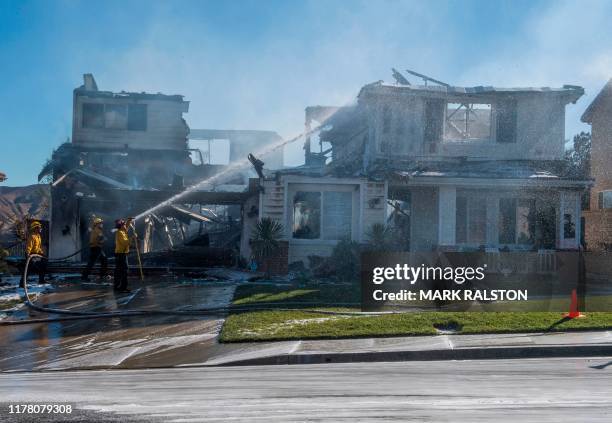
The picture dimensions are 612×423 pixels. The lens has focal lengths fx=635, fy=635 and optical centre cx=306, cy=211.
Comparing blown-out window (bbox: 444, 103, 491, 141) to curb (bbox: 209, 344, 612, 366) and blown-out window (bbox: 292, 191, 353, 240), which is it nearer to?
blown-out window (bbox: 292, 191, 353, 240)

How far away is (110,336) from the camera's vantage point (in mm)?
10008

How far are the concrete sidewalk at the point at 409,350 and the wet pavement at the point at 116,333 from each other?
0.58m

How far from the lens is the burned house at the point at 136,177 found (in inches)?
797

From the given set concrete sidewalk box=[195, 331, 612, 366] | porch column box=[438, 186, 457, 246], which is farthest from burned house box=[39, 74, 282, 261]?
concrete sidewalk box=[195, 331, 612, 366]

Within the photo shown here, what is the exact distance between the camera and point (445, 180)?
18.4m

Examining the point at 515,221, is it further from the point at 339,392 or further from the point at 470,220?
the point at 339,392

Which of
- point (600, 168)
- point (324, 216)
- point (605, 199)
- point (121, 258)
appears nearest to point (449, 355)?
point (121, 258)

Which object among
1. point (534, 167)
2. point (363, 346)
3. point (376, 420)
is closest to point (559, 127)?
point (534, 167)

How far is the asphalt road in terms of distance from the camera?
5512 millimetres

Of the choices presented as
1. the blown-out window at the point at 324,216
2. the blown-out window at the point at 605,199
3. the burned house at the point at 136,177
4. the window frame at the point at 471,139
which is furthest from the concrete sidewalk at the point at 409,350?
the blown-out window at the point at 605,199

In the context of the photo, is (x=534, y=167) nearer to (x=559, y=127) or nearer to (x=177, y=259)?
(x=559, y=127)

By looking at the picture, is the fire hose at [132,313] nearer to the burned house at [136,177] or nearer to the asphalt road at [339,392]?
the asphalt road at [339,392]

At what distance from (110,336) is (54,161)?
17.8 metres

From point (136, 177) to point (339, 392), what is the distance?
22.7 metres
